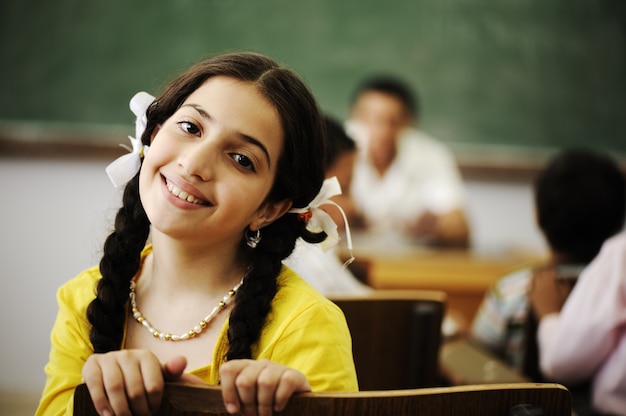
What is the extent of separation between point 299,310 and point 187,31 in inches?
118

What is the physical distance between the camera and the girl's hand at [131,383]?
2.27ft

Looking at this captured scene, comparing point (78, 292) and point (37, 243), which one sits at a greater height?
point (78, 292)

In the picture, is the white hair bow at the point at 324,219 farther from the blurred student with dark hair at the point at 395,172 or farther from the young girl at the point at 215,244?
the blurred student with dark hair at the point at 395,172

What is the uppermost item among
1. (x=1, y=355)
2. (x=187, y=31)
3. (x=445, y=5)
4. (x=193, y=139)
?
(x=445, y=5)

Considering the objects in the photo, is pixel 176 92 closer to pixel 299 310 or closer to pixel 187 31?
pixel 299 310

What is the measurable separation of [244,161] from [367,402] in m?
0.42

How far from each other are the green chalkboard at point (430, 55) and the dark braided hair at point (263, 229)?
267 centimetres

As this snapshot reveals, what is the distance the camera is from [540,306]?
1867mm

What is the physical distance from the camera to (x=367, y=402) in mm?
699

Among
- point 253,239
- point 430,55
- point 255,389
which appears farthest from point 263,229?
point 430,55

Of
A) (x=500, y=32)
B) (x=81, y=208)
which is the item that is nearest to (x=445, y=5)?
(x=500, y=32)

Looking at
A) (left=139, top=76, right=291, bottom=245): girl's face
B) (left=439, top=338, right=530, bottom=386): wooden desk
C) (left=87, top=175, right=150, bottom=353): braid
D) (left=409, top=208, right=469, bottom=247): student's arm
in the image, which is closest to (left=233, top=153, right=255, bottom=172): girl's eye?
(left=139, top=76, right=291, bottom=245): girl's face

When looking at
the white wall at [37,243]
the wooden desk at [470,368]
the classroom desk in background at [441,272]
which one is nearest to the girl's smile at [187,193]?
the wooden desk at [470,368]

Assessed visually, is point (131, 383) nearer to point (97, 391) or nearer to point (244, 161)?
point (97, 391)
